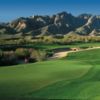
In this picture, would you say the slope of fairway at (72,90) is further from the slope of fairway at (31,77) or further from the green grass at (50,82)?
the slope of fairway at (31,77)

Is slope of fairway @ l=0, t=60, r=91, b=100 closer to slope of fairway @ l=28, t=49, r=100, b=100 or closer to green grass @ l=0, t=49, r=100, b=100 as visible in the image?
green grass @ l=0, t=49, r=100, b=100

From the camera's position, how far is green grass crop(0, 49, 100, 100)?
1409 inches

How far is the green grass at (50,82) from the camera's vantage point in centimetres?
3578

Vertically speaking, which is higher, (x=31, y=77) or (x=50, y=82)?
(x=31, y=77)

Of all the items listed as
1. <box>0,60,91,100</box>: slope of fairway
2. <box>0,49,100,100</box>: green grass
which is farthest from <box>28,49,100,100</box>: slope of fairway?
<box>0,60,91,100</box>: slope of fairway

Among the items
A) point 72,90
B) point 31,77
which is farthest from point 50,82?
point 72,90

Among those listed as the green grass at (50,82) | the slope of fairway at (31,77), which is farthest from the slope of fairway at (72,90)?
the slope of fairway at (31,77)

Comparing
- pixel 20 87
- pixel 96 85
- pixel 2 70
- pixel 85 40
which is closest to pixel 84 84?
pixel 96 85

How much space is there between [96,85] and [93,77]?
A: 764 cm

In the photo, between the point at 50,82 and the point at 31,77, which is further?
the point at 31,77

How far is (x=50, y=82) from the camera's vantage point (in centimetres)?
4322

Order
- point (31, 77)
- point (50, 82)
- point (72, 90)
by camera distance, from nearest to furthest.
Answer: point (72, 90) → point (50, 82) → point (31, 77)

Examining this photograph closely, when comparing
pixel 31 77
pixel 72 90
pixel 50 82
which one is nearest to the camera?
A: pixel 72 90

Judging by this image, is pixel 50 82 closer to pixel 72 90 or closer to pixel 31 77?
pixel 31 77
